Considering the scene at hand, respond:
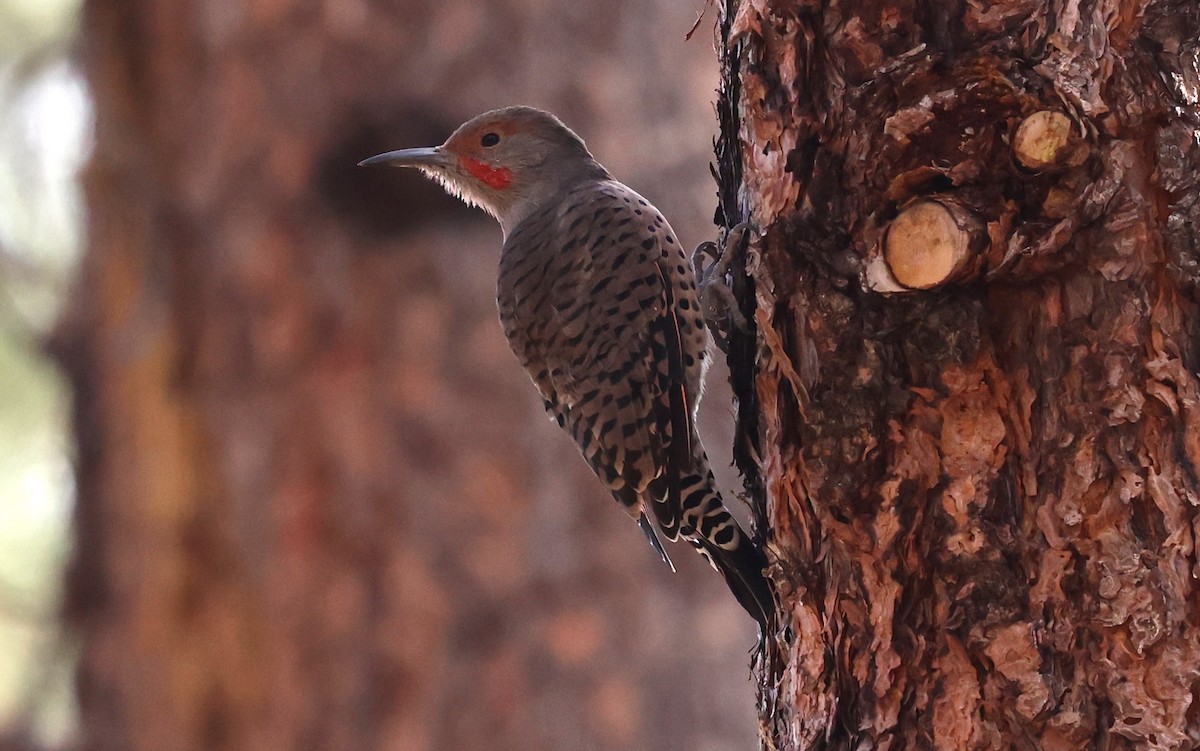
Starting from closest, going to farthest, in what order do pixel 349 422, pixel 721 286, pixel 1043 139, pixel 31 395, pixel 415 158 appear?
pixel 1043 139
pixel 721 286
pixel 415 158
pixel 349 422
pixel 31 395

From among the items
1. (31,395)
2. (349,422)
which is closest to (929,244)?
(349,422)

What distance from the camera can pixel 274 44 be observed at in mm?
4660

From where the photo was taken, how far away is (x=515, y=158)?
380 centimetres

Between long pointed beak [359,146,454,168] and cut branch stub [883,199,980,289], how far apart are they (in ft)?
6.87

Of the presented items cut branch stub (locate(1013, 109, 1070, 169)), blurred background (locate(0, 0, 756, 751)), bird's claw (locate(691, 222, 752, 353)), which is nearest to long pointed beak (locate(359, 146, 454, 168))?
blurred background (locate(0, 0, 756, 751))

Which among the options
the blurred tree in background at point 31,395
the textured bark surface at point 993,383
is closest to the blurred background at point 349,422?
the blurred tree in background at point 31,395

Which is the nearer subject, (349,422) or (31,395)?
(349,422)

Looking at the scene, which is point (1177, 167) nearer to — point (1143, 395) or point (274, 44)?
point (1143, 395)

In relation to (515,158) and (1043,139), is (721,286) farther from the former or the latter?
(515,158)

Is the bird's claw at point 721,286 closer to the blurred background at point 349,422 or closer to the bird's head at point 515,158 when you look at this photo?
the bird's head at point 515,158

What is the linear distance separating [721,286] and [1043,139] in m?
1.03

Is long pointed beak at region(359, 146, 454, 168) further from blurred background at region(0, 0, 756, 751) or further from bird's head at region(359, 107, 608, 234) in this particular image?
blurred background at region(0, 0, 756, 751)

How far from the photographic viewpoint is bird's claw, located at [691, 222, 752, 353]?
233 cm

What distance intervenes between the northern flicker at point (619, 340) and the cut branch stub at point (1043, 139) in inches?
46.7
